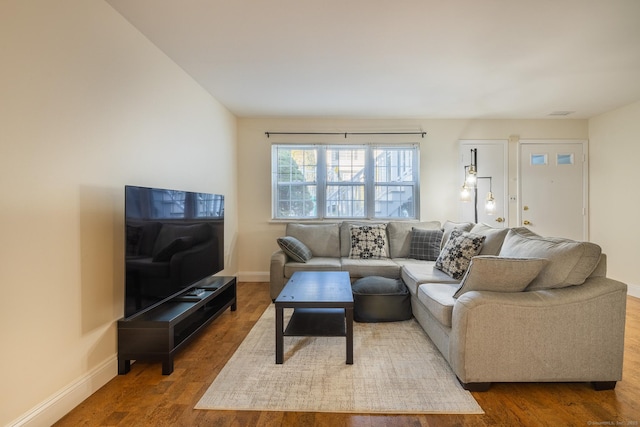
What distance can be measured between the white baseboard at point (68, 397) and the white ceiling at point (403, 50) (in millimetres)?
2395

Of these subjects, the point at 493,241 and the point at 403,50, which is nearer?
the point at 403,50

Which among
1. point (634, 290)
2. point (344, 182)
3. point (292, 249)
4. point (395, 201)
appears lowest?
point (634, 290)

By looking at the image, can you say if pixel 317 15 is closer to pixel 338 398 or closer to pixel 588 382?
pixel 338 398

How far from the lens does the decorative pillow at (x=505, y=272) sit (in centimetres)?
176

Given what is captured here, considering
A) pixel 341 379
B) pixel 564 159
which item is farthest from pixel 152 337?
pixel 564 159

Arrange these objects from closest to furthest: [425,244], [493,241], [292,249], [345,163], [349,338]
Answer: [349,338]
[493,241]
[292,249]
[425,244]
[345,163]

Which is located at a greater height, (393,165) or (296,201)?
(393,165)

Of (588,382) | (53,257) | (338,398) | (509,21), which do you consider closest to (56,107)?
(53,257)

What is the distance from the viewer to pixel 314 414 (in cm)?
154

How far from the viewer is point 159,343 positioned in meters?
1.88

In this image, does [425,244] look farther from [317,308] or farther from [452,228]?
[317,308]

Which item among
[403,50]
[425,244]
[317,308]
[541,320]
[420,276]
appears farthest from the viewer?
[425,244]

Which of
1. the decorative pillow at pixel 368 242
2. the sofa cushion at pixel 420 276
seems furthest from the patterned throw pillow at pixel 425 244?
the sofa cushion at pixel 420 276

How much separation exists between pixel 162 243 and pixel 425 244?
3.02 meters
